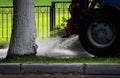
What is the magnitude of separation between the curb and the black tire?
5.18 ft

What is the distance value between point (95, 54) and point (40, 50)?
243 centimetres

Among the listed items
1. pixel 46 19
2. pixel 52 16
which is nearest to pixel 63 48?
pixel 52 16

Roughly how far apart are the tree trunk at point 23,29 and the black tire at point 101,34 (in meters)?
1.39

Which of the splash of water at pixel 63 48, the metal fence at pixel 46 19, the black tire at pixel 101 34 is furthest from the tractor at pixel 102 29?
the metal fence at pixel 46 19

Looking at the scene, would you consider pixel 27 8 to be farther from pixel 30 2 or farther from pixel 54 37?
pixel 54 37

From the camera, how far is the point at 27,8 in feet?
36.2

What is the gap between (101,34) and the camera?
11680 millimetres

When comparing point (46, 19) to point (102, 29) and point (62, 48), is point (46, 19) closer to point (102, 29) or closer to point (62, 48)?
point (62, 48)

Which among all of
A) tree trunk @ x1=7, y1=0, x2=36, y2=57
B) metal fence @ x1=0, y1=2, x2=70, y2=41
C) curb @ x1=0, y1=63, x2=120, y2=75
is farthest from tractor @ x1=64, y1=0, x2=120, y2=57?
metal fence @ x1=0, y1=2, x2=70, y2=41

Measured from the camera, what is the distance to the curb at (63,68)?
32.9ft

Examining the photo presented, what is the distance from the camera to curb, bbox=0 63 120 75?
10.0 m

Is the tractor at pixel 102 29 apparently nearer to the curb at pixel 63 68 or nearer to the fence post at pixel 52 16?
the curb at pixel 63 68

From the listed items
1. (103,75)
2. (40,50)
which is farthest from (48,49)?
(103,75)

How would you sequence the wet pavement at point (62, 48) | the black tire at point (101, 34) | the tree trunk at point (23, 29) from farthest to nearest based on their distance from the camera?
the wet pavement at point (62, 48) → the black tire at point (101, 34) → the tree trunk at point (23, 29)
